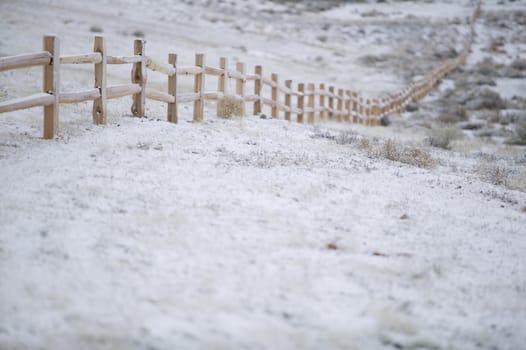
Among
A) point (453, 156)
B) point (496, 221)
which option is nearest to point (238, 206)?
point (496, 221)

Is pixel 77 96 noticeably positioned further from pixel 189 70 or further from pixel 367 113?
pixel 367 113

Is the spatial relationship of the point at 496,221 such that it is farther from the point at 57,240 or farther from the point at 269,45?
the point at 269,45

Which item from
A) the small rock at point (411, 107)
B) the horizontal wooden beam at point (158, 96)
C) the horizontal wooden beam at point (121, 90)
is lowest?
the small rock at point (411, 107)

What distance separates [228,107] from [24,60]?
15.9 ft

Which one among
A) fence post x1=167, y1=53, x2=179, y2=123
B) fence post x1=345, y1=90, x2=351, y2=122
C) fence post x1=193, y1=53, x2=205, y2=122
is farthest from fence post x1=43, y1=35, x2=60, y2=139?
fence post x1=345, y1=90, x2=351, y2=122

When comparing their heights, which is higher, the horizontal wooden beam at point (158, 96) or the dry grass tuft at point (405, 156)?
the horizontal wooden beam at point (158, 96)

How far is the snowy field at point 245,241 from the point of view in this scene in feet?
10.3

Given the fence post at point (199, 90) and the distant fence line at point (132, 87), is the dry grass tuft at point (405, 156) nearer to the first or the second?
the fence post at point (199, 90)

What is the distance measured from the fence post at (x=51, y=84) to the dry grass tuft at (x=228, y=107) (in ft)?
14.0

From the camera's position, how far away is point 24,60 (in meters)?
6.42

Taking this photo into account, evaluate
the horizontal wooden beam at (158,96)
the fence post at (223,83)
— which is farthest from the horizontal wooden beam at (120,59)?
the fence post at (223,83)

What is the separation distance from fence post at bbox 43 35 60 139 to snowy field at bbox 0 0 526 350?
240 millimetres

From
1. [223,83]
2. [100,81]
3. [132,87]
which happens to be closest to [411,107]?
[223,83]

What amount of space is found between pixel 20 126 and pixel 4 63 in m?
1.82
